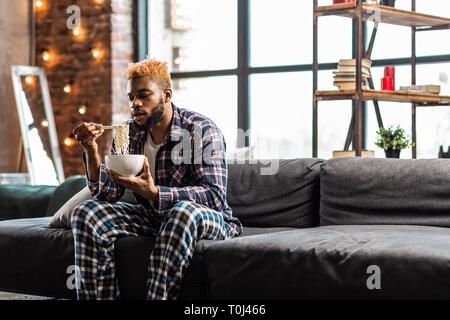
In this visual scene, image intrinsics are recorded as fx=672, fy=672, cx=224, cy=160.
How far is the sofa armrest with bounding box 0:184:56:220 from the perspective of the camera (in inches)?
145

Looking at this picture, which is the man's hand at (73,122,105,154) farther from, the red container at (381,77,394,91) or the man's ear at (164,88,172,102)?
the red container at (381,77,394,91)

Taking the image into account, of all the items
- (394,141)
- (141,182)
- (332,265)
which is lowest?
(332,265)

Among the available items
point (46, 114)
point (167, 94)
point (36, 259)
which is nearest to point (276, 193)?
point (167, 94)

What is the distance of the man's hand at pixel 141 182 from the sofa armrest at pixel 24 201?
1515 mm

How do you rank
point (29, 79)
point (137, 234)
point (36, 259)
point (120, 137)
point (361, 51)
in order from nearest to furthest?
point (120, 137)
point (137, 234)
point (36, 259)
point (361, 51)
point (29, 79)

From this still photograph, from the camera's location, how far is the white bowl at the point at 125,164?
2.21 metres

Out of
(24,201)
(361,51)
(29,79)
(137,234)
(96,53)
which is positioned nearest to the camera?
(137,234)

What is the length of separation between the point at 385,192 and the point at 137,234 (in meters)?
1.02

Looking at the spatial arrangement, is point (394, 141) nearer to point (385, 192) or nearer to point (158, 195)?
point (385, 192)

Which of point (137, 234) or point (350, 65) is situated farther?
point (350, 65)

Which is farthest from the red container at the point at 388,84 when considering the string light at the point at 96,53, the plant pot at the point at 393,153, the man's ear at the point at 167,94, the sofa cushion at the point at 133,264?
the string light at the point at 96,53

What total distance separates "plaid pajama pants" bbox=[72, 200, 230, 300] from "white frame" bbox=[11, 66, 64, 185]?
3479mm

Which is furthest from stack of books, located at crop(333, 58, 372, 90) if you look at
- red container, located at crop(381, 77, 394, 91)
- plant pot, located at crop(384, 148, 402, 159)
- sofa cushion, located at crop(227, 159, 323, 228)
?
sofa cushion, located at crop(227, 159, 323, 228)

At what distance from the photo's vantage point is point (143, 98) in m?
2.46
